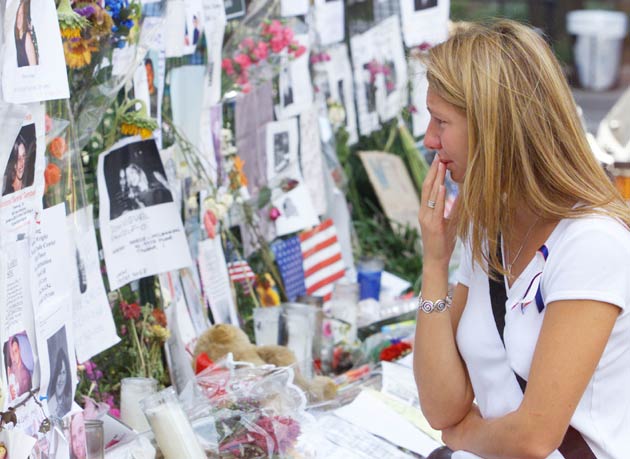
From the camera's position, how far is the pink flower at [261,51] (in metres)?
3.96

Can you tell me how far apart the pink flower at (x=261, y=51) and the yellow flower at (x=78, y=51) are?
3.83ft

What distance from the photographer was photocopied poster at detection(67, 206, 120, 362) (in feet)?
9.36

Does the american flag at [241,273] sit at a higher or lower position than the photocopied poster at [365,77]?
lower

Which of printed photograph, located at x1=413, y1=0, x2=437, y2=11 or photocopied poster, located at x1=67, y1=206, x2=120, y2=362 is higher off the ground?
printed photograph, located at x1=413, y1=0, x2=437, y2=11

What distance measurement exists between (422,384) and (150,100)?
139cm

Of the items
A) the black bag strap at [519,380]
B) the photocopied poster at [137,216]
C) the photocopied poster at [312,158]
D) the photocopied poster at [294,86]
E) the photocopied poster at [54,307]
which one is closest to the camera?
the black bag strap at [519,380]

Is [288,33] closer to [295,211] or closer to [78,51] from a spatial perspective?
[295,211]

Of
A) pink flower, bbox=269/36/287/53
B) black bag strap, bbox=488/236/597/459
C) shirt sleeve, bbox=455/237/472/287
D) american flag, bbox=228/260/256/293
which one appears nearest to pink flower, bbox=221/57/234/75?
pink flower, bbox=269/36/287/53

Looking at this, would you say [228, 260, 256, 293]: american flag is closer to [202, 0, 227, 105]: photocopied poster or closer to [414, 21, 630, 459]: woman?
[202, 0, 227, 105]: photocopied poster

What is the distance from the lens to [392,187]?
5078 mm

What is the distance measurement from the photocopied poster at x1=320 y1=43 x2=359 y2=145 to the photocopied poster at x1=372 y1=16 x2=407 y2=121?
0.73 feet

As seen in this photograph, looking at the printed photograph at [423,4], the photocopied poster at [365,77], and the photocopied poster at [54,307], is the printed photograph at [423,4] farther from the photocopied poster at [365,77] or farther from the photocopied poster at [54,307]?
the photocopied poster at [54,307]

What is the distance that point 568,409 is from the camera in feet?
6.48

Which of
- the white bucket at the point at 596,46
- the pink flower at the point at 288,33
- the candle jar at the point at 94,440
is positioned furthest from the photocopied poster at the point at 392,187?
the white bucket at the point at 596,46
